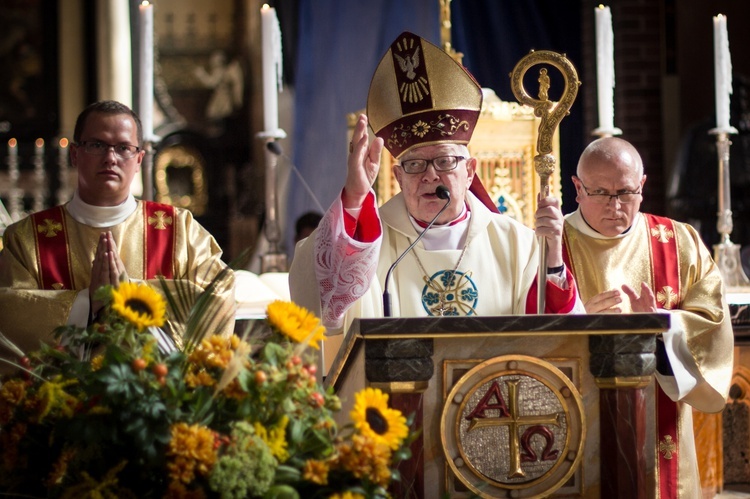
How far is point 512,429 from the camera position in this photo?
2699mm

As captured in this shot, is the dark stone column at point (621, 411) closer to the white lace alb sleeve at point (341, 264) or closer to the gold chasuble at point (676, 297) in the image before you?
the white lace alb sleeve at point (341, 264)

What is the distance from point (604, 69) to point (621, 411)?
227cm

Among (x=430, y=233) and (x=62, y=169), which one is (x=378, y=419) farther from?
(x=62, y=169)

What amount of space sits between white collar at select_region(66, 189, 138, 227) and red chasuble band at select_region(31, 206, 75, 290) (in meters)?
0.06

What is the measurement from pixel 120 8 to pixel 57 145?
1.23 meters

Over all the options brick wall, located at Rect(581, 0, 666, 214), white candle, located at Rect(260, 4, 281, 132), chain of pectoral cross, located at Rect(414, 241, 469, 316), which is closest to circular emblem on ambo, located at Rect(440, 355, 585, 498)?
chain of pectoral cross, located at Rect(414, 241, 469, 316)

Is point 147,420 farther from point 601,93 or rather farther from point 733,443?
point 733,443

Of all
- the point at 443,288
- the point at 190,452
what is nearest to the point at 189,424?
the point at 190,452

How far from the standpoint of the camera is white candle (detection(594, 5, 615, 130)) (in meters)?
4.64

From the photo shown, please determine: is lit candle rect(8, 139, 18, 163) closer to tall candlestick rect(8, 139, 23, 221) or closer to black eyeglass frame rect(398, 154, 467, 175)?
tall candlestick rect(8, 139, 23, 221)

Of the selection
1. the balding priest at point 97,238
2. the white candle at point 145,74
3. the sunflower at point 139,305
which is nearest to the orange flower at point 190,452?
the sunflower at point 139,305

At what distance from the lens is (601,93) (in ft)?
15.3

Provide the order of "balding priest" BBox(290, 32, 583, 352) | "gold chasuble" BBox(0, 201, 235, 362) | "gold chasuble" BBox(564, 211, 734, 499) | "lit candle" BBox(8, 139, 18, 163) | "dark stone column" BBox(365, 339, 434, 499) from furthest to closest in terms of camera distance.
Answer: "lit candle" BBox(8, 139, 18, 163) → "gold chasuble" BBox(564, 211, 734, 499) → "gold chasuble" BBox(0, 201, 235, 362) → "balding priest" BBox(290, 32, 583, 352) → "dark stone column" BBox(365, 339, 434, 499)

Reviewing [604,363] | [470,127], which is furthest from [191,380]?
[470,127]
